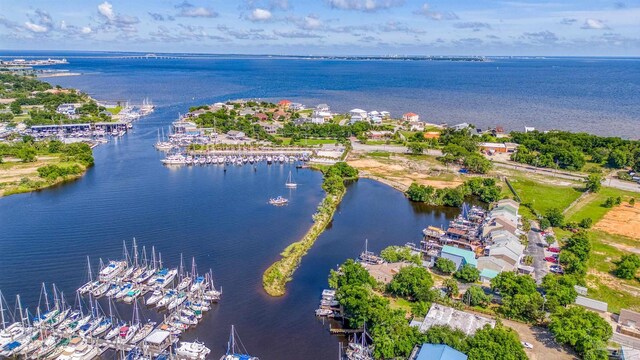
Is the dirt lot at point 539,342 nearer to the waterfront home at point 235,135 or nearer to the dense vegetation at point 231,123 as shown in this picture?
the dense vegetation at point 231,123

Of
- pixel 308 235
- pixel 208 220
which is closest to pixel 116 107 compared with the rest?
pixel 208 220

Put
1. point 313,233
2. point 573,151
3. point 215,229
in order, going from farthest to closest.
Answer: point 573,151
point 215,229
point 313,233

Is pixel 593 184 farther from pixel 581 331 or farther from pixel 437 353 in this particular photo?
pixel 437 353

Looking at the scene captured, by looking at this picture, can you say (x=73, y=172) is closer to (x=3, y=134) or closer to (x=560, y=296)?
(x=3, y=134)

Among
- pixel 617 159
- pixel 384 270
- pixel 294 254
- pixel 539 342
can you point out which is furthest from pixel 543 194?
pixel 294 254

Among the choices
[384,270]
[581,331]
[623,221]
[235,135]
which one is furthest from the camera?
[235,135]

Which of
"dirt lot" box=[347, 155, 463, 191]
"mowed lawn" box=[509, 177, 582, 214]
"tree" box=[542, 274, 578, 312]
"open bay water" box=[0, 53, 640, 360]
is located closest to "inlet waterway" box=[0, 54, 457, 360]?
"open bay water" box=[0, 53, 640, 360]
